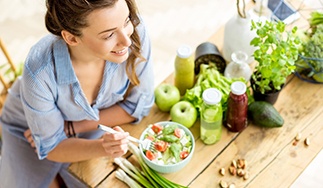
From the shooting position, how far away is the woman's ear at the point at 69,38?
4.47 feet

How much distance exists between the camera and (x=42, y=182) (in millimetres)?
1832

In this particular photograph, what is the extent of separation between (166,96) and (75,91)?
370 mm

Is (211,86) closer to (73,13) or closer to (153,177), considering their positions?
(153,177)

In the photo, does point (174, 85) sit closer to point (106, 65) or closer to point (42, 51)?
point (106, 65)

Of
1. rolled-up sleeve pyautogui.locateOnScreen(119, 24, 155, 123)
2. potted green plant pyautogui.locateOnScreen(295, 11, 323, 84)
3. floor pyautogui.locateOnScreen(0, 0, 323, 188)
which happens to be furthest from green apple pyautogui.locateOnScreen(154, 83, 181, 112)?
floor pyautogui.locateOnScreen(0, 0, 323, 188)

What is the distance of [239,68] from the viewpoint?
1778mm

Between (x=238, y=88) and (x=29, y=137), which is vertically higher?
(x=238, y=88)

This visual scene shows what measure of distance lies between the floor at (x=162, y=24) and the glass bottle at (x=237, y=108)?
1.02 meters

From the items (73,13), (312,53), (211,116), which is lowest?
(211,116)

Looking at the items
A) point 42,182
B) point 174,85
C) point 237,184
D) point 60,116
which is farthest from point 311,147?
point 42,182

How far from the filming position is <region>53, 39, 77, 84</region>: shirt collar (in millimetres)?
1490

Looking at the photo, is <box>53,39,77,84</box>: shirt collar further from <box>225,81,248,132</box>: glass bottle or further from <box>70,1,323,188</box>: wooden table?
<box>225,81,248,132</box>: glass bottle

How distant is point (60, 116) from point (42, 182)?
0.37 m

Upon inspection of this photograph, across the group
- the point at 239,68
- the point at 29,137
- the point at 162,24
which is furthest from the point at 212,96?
the point at 162,24
